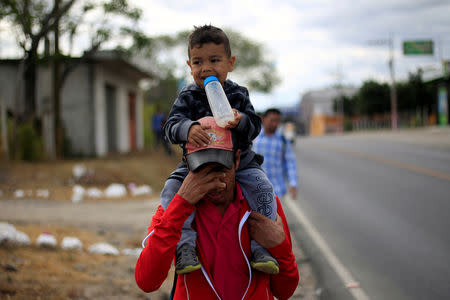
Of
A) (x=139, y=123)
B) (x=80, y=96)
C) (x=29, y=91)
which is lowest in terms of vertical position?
(x=139, y=123)

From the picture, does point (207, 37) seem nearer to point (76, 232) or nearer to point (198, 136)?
point (198, 136)

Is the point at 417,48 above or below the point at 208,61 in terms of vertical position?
above

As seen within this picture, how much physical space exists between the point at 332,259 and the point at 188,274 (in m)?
4.28

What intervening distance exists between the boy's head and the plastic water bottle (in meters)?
0.17

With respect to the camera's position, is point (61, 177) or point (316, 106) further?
point (316, 106)

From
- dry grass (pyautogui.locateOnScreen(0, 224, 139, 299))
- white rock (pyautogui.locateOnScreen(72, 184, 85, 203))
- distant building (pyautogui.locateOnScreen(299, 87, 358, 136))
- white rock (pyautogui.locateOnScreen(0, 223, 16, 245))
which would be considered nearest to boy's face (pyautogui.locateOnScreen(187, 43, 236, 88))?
dry grass (pyautogui.locateOnScreen(0, 224, 139, 299))

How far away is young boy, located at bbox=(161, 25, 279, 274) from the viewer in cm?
187

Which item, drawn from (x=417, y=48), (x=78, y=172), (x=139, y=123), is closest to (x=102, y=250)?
(x=78, y=172)

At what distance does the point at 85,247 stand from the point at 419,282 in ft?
14.5

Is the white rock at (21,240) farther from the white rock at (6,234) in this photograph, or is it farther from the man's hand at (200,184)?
the man's hand at (200,184)

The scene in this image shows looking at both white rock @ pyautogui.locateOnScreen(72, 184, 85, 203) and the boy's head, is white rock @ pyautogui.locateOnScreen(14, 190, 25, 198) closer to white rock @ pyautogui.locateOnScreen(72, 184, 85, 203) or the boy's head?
white rock @ pyautogui.locateOnScreen(72, 184, 85, 203)

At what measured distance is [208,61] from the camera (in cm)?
195

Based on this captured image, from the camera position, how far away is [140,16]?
46.2ft

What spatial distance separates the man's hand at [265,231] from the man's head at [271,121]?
448cm
